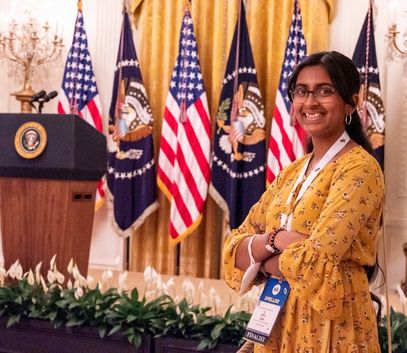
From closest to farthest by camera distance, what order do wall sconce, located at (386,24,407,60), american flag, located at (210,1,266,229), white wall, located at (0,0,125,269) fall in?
wall sconce, located at (386,24,407,60) < american flag, located at (210,1,266,229) < white wall, located at (0,0,125,269)

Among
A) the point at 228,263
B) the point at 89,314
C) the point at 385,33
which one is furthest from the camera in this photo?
the point at 385,33

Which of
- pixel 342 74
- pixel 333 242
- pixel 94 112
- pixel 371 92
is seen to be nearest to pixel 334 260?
pixel 333 242

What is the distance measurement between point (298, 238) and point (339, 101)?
0.39 meters

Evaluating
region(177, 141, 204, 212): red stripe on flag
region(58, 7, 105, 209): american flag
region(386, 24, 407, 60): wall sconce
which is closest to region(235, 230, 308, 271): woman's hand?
region(386, 24, 407, 60): wall sconce

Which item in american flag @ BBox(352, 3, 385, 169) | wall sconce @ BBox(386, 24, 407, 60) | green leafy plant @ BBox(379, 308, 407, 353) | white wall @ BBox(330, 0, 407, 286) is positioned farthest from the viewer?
white wall @ BBox(330, 0, 407, 286)

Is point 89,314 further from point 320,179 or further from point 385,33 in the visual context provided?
point 385,33

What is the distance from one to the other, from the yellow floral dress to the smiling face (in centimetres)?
9

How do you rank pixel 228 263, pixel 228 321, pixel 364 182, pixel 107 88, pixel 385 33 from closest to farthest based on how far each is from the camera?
pixel 364 182
pixel 228 263
pixel 228 321
pixel 385 33
pixel 107 88

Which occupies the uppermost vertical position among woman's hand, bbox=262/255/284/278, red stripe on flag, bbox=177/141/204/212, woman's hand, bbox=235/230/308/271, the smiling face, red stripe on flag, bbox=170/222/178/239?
the smiling face

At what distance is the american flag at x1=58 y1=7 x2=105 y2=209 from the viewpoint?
775cm

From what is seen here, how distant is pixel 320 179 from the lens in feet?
6.75

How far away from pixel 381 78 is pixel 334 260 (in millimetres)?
5188

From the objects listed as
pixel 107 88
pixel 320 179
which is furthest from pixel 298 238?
pixel 107 88

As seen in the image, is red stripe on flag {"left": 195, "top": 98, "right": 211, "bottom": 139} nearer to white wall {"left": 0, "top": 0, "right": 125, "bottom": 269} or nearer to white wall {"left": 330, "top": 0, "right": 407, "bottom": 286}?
white wall {"left": 0, "top": 0, "right": 125, "bottom": 269}
